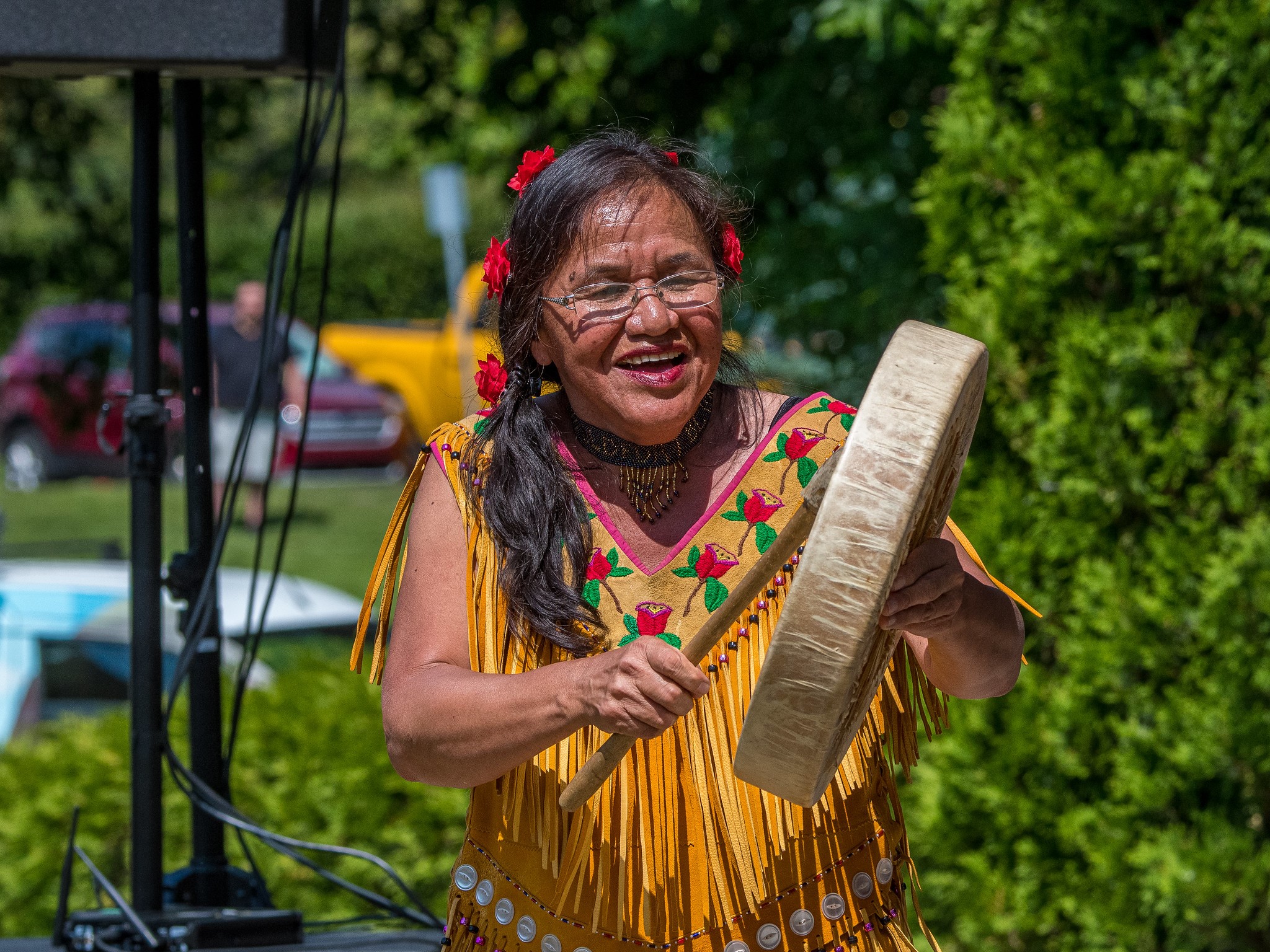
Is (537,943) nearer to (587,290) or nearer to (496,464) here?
(496,464)

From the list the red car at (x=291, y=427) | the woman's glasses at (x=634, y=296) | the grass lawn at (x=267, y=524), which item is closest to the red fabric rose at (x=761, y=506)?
the woman's glasses at (x=634, y=296)

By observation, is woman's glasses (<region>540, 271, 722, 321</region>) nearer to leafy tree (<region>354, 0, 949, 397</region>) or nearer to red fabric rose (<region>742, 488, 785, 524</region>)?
red fabric rose (<region>742, 488, 785, 524</region>)

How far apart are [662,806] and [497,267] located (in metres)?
0.73

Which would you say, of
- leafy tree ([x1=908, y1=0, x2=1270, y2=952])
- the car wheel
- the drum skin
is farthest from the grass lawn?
the drum skin

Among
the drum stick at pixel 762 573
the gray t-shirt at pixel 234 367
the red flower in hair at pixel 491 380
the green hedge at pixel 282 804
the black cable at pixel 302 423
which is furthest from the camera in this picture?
the gray t-shirt at pixel 234 367

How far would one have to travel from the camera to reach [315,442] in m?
13.6

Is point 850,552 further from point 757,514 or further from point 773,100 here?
point 773,100

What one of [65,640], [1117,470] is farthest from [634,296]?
[65,640]

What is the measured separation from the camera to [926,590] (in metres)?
1.38

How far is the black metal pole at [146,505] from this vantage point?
7.65 ft

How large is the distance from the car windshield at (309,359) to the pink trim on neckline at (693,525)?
36.9 feet

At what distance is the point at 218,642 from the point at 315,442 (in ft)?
37.3

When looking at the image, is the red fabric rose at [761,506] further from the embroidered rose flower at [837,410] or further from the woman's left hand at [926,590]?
the woman's left hand at [926,590]

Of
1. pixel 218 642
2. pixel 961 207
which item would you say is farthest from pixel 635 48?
pixel 218 642
